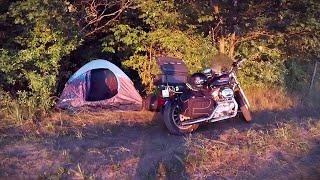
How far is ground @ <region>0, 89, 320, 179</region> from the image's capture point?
6348mm

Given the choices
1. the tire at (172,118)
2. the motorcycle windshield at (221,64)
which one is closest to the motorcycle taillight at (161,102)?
the tire at (172,118)

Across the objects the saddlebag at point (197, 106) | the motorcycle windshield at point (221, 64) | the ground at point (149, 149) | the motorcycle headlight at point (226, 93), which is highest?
the motorcycle windshield at point (221, 64)

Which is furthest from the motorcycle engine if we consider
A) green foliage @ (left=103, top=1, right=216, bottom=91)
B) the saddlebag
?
green foliage @ (left=103, top=1, right=216, bottom=91)

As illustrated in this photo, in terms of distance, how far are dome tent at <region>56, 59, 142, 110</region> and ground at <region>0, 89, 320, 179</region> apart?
50 centimetres

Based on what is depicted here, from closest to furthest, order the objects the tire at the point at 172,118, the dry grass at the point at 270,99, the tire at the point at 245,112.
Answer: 1. the tire at the point at 172,118
2. the tire at the point at 245,112
3. the dry grass at the point at 270,99

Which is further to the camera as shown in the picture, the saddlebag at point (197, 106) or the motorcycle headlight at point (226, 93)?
the motorcycle headlight at point (226, 93)

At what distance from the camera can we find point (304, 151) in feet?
25.6

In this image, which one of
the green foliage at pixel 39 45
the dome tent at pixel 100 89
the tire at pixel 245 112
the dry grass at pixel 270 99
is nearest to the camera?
the green foliage at pixel 39 45

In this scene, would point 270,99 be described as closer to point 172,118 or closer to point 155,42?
point 155,42

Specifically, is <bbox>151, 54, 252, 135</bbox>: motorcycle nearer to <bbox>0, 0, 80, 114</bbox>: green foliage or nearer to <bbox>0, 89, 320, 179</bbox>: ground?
<bbox>0, 89, 320, 179</bbox>: ground

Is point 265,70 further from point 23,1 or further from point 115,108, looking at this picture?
point 23,1

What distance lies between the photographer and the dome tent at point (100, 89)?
31.6 ft

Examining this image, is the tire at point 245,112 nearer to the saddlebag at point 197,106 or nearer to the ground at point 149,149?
the ground at point 149,149

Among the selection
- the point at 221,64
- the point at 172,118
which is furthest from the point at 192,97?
the point at 221,64
